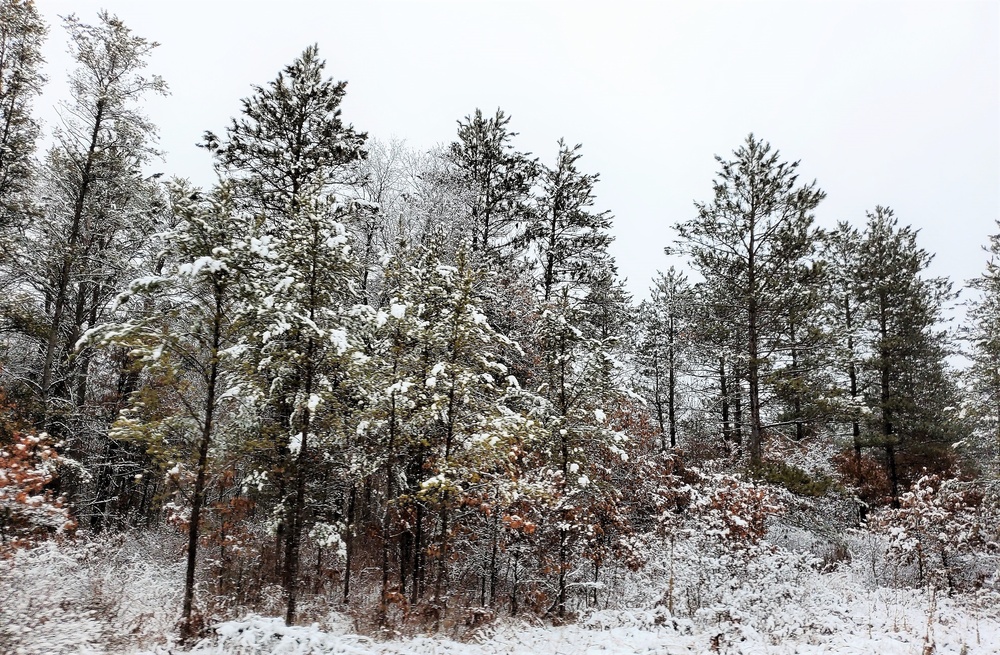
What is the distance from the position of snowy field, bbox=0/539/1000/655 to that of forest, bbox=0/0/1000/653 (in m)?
0.10

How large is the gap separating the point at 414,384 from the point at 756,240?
13.1 metres

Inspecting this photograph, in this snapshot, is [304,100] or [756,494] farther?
[304,100]

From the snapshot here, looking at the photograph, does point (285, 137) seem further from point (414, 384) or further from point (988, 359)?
point (988, 359)

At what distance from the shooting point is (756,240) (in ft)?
52.2

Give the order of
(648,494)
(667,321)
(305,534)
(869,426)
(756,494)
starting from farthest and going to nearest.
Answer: (667,321)
(869,426)
(305,534)
(648,494)
(756,494)

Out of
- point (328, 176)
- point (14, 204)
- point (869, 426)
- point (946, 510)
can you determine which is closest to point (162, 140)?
point (14, 204)

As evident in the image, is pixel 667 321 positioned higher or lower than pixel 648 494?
higher

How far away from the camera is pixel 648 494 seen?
42.0ft

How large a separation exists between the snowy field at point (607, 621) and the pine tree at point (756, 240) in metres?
6.17

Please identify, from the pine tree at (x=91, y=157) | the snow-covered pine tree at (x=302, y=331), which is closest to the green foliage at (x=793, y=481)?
the snow-covered pine tree at (x=302, y=331)

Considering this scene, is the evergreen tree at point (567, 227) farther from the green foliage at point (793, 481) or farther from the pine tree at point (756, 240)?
the green foliage at point (793, 481)

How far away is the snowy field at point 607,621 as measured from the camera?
5.76m

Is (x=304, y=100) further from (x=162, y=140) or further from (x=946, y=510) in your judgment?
(x=946, y=510)

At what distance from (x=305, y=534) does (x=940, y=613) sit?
47.3 ft
